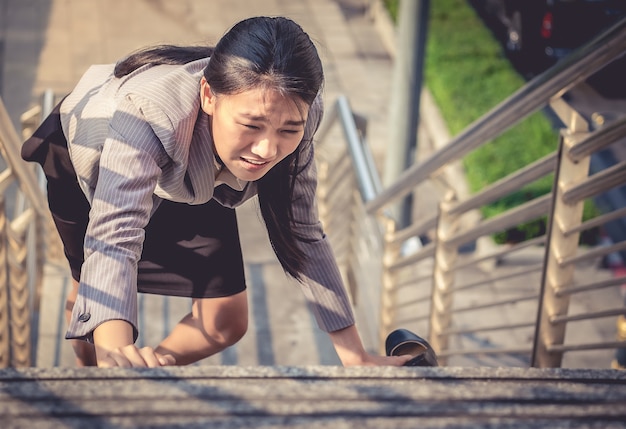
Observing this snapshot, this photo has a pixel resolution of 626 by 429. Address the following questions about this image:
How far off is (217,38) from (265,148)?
728 cm

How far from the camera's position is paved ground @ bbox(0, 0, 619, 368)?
512cm

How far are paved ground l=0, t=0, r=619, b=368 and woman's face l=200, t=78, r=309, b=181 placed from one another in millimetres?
2732

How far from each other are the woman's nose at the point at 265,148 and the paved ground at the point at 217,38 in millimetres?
2794

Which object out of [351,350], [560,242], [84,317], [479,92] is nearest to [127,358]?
[84,317]

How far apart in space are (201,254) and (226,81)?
0.89m

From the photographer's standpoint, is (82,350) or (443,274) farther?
(443,274)

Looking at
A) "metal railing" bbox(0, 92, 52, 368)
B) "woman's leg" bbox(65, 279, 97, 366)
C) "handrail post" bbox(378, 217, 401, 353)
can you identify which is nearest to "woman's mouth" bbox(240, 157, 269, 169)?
"woman's leg" bbox(65, 279, 97, 366)

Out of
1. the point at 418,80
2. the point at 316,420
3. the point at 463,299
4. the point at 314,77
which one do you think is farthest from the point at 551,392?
the point at 418,80

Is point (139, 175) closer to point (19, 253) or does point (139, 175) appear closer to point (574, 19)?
point (19, 253)

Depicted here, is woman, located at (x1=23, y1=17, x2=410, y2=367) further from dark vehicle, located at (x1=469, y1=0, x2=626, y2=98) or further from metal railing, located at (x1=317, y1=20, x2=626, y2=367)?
dark vehicle, located at (x1=469, y1=0, x2=626, y2=98)

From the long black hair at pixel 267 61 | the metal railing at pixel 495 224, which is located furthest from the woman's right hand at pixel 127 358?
the metal railing at pixel 495 224

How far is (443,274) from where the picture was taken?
4.23 metres

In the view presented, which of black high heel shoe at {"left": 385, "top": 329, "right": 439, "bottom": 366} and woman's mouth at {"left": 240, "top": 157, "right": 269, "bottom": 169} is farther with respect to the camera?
black high heel shoe at {"left": 385, "top": 329, "right": 439, "bottom": 366}

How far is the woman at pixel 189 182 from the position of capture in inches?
80.4
